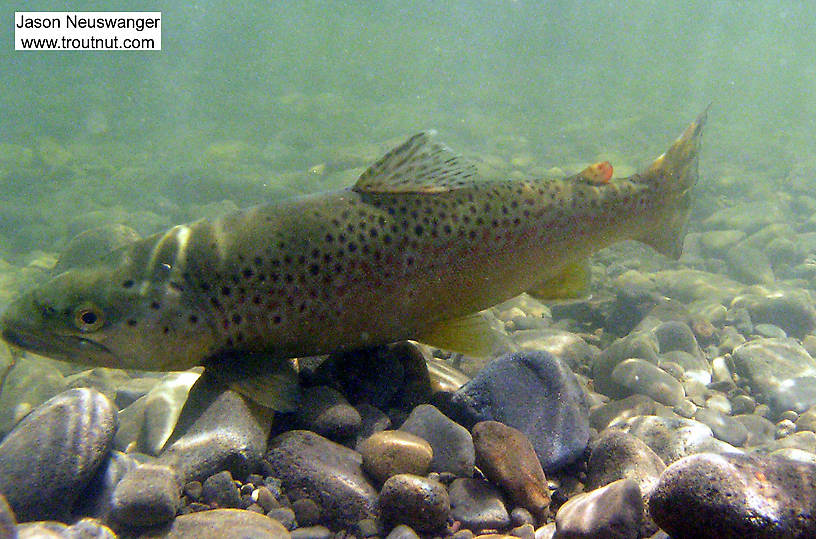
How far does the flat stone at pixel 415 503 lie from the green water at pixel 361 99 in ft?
41.1

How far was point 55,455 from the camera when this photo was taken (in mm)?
2352

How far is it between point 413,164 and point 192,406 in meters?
2.03

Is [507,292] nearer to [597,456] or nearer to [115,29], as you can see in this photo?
[597,456]

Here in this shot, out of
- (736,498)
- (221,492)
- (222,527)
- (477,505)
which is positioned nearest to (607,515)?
(736,498)

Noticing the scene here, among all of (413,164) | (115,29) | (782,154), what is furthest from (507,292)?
(782,154)

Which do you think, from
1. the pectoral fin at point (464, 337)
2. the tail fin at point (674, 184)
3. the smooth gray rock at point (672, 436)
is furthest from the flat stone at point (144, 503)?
the tail fin at point (674, 184)

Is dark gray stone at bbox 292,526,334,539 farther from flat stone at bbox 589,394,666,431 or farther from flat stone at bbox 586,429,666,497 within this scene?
flat stone at bbox 589,394,666,431

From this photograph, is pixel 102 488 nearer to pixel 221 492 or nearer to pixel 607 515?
pixel 221 492

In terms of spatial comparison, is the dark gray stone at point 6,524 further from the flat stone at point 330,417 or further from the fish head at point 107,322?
the flat stone at point 330,417

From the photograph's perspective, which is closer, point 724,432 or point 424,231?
point 424,231

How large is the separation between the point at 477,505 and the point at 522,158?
1861cm

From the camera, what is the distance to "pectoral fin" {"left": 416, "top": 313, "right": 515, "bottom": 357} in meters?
3.40

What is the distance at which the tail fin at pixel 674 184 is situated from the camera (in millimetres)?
4363

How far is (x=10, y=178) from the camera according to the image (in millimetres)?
21031
